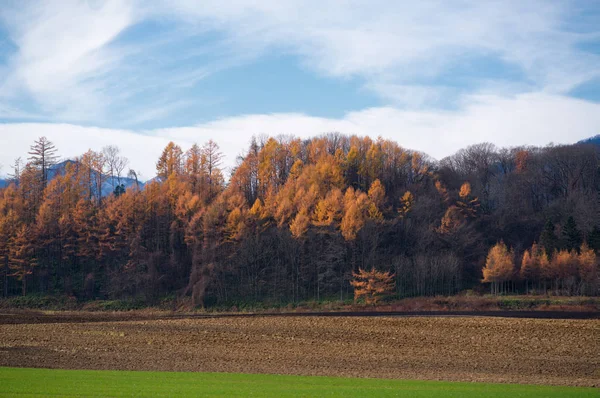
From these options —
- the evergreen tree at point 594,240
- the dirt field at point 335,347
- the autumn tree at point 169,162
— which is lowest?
the dirt field at point 335,347

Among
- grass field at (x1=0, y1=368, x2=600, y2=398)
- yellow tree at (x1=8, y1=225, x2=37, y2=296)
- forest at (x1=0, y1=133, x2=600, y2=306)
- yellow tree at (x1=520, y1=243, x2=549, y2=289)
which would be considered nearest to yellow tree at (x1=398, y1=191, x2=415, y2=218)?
Result: forest at (x1=0, y1=133, x2=600, y2=306)

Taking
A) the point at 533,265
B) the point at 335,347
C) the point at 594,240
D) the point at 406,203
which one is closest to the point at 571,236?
the point at 594,240

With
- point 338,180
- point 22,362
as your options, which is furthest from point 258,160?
point 22,362

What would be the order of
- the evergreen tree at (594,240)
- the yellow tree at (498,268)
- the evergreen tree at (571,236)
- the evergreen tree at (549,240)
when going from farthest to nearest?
1. the evergreen tree at (549,240)
2. the evergreen tree at (571,236)
3. the evergreen tree at (594,240)
4. the yellow tree at (498,268)

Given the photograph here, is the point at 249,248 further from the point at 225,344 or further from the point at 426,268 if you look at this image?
the point at 225,344

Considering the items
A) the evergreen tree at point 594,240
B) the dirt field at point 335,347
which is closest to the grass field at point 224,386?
the dirt field at point 335,347

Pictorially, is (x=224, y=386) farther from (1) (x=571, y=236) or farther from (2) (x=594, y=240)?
(2) (x=594, y=240)

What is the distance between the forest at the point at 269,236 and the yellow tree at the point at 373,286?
1.30 metres

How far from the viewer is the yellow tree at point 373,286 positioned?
6291 cm

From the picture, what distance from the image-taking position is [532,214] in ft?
289

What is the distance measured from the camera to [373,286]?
63.2 m

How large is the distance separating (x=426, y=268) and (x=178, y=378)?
50.1 metres

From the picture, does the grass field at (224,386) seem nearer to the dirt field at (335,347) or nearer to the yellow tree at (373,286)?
the dirt field at (335,347)

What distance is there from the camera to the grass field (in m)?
17.6
